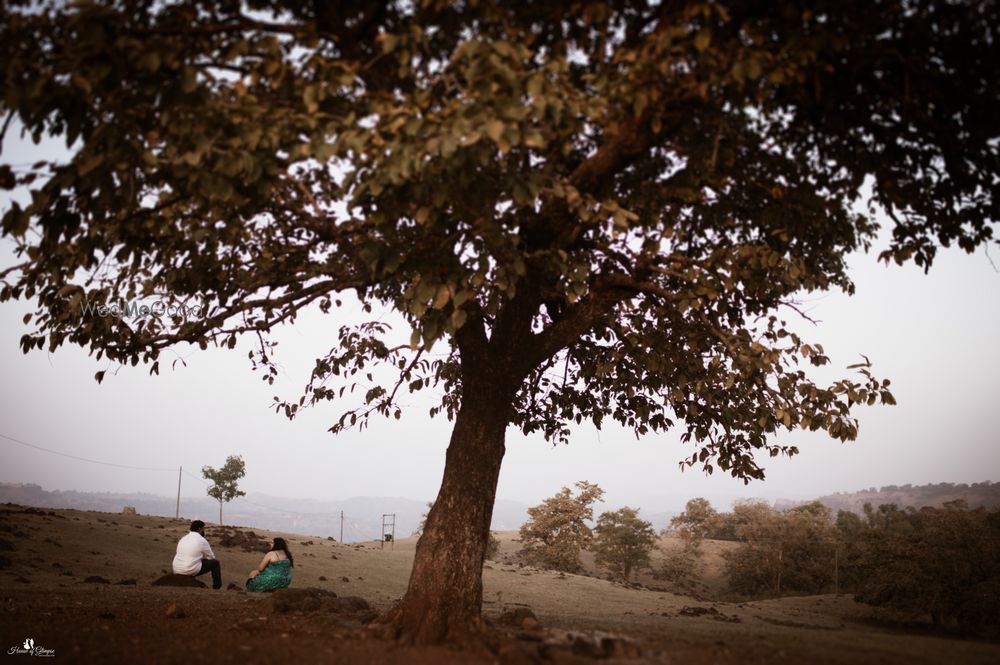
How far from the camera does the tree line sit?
61.4ft

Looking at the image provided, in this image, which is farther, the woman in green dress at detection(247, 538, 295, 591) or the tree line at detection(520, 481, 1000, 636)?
the tree line at detection(520, 481, 1000, 636)

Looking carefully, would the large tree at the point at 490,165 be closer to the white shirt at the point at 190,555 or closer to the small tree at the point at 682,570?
the white shirt at the point at 190,555

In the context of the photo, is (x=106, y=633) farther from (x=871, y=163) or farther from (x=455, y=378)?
(x=871, y=163)

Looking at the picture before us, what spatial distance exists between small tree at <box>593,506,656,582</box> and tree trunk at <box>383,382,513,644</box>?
147 feet

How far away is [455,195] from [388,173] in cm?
113

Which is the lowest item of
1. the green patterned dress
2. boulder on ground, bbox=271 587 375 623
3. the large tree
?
the green patterned dress

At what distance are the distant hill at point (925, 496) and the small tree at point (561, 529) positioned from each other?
8043 cm

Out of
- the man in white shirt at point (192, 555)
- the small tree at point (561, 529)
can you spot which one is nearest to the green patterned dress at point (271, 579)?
the man in white shirt at point (192, 555)

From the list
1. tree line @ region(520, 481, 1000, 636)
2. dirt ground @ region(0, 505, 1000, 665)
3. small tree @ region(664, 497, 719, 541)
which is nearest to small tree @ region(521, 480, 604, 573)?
tree line @ region(520, 481, 1000, 636)

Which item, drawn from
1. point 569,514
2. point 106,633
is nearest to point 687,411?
point 106,633

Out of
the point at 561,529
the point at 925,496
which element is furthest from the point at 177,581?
the point at 925,496

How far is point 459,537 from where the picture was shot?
7172 millimetres

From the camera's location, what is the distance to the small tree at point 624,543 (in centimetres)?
4928

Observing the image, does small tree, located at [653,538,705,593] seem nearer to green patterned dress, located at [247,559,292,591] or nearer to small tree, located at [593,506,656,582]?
small tree, located at [593,506,656,582]
